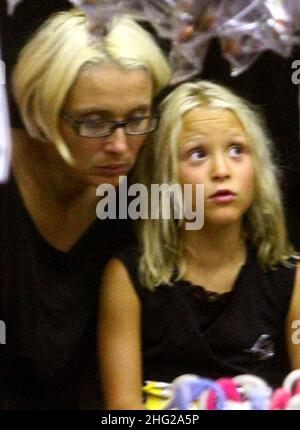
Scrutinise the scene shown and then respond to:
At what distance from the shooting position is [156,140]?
1685mm

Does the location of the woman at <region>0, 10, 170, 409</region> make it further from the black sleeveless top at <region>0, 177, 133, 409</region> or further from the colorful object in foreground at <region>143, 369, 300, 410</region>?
the colorful object in foreground at <region>143, 369, 300, 410</region>

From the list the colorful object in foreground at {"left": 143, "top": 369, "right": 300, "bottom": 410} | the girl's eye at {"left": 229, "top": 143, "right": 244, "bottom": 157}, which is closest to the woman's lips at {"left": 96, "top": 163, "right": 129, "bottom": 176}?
the girl's eye at {"left": 229, "top": 143, "right": 244, "bottom": 157}

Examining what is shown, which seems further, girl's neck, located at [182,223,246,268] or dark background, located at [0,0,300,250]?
girl's neck, located at [182,223,246,268]

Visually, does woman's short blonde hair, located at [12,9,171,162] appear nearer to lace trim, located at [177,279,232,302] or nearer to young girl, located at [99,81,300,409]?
young girl, located at [99,81,300,409]

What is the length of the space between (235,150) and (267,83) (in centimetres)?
15

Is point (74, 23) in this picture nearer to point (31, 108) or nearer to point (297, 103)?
point (31, 108)

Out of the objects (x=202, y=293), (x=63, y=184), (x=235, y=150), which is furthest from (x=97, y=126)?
(x=202, y=293)

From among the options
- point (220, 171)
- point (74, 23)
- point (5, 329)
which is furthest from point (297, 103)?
point (5, 329)

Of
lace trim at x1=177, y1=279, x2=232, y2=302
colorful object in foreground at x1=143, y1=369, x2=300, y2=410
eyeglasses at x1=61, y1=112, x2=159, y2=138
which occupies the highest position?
eyeglasses at x1=61, y1=112, x2=159, y2=138

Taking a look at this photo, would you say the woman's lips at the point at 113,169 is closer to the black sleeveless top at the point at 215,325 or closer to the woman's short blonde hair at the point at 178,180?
the woman's short blonde hair at the point at 178,180

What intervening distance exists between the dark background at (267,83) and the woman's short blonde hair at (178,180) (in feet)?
0.06

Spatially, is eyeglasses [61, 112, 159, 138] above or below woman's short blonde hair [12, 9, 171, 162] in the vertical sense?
below

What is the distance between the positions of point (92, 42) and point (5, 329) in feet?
1.96

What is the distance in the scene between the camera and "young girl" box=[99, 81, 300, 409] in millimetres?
1675
